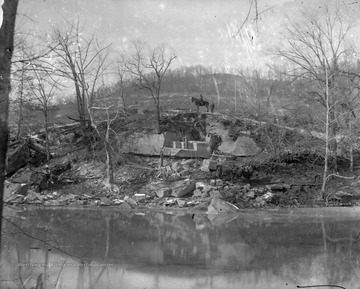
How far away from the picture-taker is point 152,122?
87.6 feet

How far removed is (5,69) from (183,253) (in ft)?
19.8

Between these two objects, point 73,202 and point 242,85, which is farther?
point 242,85

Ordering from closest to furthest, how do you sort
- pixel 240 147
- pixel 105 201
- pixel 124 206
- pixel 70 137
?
pixel 124 206 < pixel 105 201 < pixel 240 147 < pixel 70 137

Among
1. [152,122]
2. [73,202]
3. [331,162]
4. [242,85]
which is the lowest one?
[73,202]

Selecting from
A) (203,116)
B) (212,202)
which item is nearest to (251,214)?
(212,202)

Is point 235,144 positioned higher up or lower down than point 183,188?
higher up

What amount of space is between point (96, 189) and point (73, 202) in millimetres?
2472

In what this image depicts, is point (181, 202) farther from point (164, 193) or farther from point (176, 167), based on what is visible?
point (176, 167)

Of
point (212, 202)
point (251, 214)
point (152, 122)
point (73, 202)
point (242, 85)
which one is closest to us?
point (251, 214)

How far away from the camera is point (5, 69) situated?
2.95m

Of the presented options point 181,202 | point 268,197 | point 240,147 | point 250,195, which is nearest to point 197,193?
point 181,202

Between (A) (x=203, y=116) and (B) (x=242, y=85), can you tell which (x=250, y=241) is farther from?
(B) (x=242, y=85)

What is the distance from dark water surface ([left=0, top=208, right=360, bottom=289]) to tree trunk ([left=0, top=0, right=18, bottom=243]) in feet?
4.61

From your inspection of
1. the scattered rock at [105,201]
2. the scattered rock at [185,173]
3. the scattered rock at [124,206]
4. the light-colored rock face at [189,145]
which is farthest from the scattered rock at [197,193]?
the light-colored rock face at [189,145]
